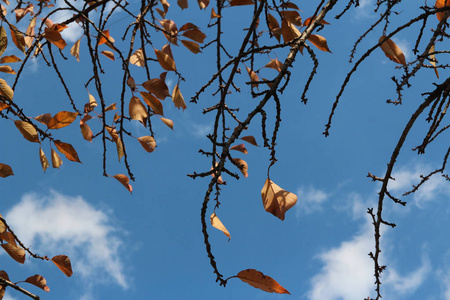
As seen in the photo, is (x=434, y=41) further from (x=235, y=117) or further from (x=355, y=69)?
(x=235, y=117)

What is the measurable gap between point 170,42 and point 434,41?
50 centimetres

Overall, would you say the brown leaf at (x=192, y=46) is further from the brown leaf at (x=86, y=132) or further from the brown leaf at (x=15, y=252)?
the brown leaf at (x=15, y=252)

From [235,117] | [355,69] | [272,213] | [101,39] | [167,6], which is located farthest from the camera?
[167,6]

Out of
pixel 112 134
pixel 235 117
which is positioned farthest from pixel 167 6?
pixel 235 117

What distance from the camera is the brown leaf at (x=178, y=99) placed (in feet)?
2.62

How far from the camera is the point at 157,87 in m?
0.75

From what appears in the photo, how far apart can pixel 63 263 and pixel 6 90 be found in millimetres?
307

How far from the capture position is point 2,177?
2.43 ft

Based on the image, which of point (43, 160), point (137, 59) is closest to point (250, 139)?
point (137, 59)

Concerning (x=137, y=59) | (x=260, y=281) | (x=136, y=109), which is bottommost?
(x=260, y=281)

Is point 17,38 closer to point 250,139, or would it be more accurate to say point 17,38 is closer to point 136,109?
point 136,109

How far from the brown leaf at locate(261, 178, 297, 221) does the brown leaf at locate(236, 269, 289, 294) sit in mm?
73

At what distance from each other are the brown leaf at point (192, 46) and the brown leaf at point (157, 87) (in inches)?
6.6

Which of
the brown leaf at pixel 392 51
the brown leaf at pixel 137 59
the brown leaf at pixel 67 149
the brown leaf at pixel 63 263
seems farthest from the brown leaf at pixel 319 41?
the brown leaf at pixel 63 263
